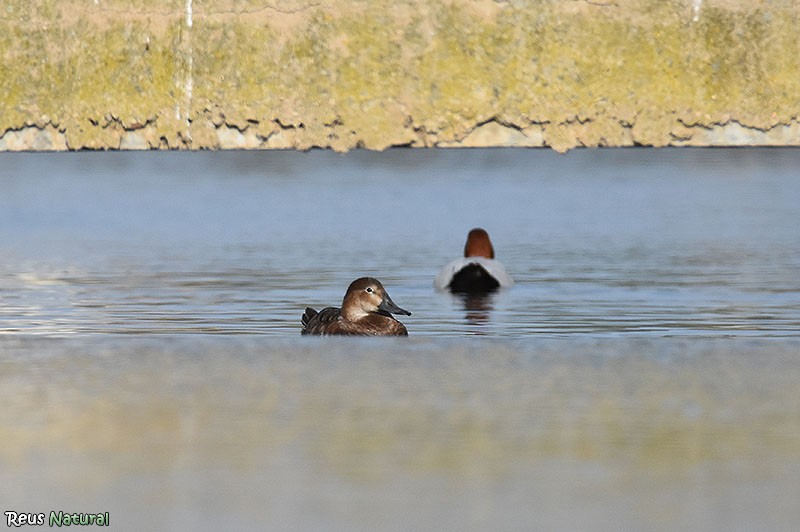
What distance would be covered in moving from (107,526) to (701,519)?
242cm

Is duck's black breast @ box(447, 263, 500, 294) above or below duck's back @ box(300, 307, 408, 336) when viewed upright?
above

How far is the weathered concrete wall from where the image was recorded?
120312 mm

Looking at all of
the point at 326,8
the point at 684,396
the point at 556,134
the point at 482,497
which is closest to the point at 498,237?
the point at 684,396

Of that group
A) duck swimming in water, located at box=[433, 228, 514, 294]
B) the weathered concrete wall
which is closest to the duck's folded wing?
duck swimming in water, located at box=[433, 228, 514, 294]

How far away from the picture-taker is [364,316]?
14.4m

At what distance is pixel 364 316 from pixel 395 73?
4258 inches

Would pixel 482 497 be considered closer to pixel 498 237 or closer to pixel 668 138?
pixel 498 237

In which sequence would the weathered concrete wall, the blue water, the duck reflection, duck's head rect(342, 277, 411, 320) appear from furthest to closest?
the weathered concrete wall < the blue water < the duck reflection < duck's head rect(342, 277, 411, 320)

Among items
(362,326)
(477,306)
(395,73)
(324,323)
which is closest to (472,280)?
(477,306)

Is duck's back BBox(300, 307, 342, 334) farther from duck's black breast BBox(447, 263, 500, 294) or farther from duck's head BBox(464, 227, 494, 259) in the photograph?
duck's head BBox(464, 227, 494, 259)

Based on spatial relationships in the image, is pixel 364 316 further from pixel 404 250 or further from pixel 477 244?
pixel 404 250

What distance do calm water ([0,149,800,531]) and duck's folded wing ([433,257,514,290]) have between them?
265mm

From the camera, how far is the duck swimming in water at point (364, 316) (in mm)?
14227

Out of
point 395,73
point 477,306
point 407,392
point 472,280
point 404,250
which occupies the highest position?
point 395,73
